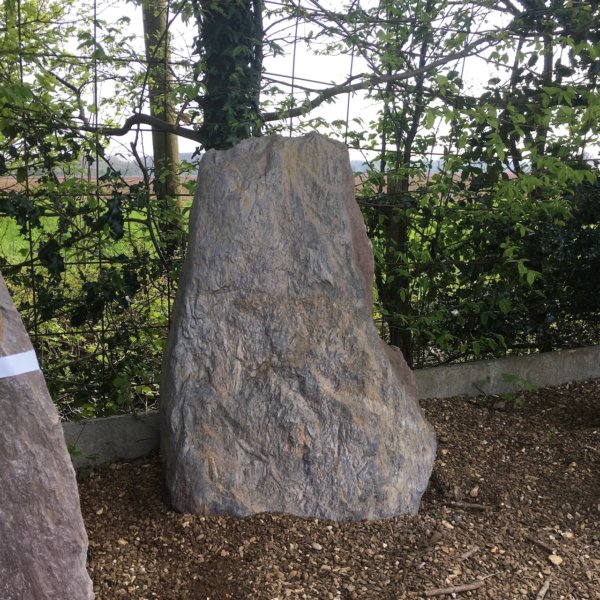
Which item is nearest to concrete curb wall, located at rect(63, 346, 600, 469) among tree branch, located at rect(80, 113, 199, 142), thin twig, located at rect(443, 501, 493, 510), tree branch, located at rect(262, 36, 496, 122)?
thin twig, located at rect(443, 501, 493, 510)

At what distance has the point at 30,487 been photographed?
1999 millimetres

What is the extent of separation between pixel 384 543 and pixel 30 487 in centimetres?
136

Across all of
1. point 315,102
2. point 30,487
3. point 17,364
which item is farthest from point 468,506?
point 315,102

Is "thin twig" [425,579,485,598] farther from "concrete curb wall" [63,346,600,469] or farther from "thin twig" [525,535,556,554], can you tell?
"concrete curb wall" [63,346,600,469]

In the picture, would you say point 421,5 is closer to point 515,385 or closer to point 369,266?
point 369,266

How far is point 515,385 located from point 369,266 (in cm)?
186

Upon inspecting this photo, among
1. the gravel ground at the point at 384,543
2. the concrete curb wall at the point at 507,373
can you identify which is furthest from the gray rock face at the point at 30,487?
the concrete curb wall at the point at 507,373

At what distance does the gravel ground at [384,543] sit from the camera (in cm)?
251

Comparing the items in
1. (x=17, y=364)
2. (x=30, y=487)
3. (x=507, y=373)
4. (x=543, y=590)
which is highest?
(x=17, y=364)

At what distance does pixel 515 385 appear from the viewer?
4434mm

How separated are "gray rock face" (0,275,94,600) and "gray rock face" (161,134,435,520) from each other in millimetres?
794

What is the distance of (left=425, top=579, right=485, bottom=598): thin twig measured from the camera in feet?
8.17

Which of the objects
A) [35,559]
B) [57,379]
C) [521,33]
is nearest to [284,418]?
[35,559]

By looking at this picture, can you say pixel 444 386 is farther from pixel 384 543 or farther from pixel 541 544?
pixel 384 543
